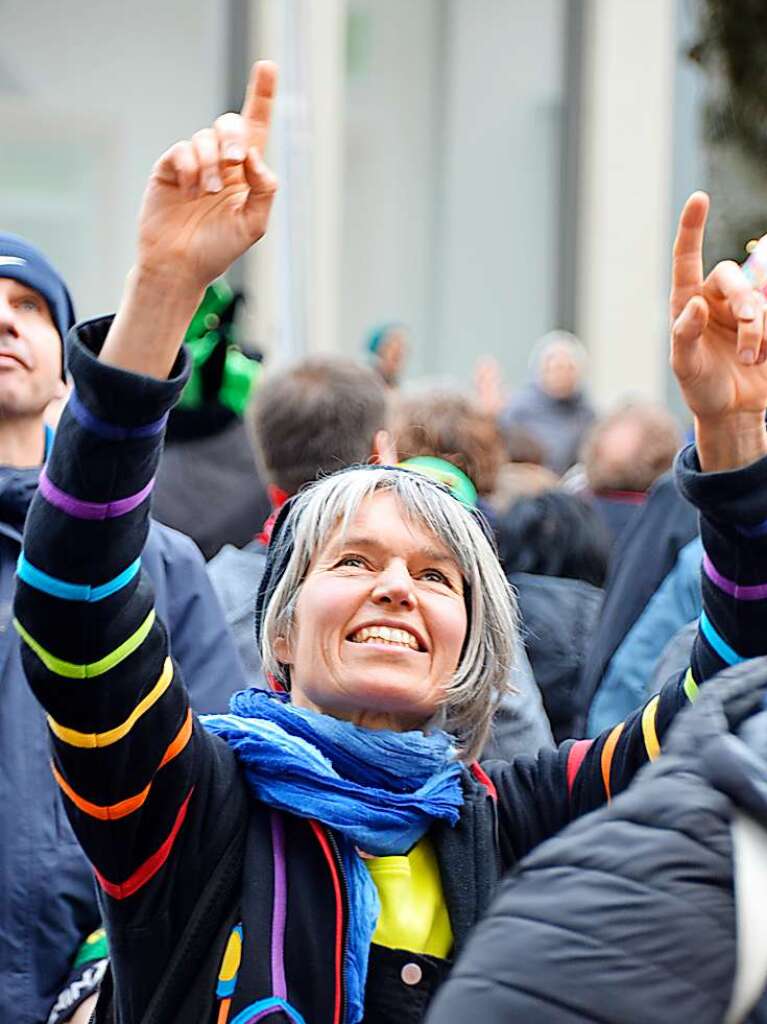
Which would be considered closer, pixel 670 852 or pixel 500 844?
pixel 670 852

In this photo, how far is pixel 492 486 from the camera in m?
4.82

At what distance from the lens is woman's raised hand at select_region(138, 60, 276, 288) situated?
2.06 m

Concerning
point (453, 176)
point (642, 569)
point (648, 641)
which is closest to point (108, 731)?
point (648, 641)

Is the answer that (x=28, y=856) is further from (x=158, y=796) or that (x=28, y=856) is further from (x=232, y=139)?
(x=232, y=139)

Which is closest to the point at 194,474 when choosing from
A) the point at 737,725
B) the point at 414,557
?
the point at 414,557

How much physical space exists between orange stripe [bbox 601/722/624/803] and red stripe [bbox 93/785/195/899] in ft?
1.71

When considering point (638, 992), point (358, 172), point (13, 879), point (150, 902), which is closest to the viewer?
point (638, 992)

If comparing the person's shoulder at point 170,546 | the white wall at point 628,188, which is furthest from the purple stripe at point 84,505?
the white wall at point 628,188

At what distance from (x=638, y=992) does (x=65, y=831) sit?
171 centimetres

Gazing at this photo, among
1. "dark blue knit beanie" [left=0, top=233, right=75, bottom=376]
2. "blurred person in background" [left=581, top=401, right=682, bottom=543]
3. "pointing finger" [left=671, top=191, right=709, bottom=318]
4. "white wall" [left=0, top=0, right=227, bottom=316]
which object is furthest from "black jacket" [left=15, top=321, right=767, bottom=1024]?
"white wall" [left=0, top=0, right=227, bottom=316]

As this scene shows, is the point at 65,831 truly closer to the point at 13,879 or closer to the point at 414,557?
the point at 13,879

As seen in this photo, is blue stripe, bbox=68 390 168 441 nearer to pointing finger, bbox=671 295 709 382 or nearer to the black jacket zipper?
the black jacket zipper

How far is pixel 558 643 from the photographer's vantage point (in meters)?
4.66

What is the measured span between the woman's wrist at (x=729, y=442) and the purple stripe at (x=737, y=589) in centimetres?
13
